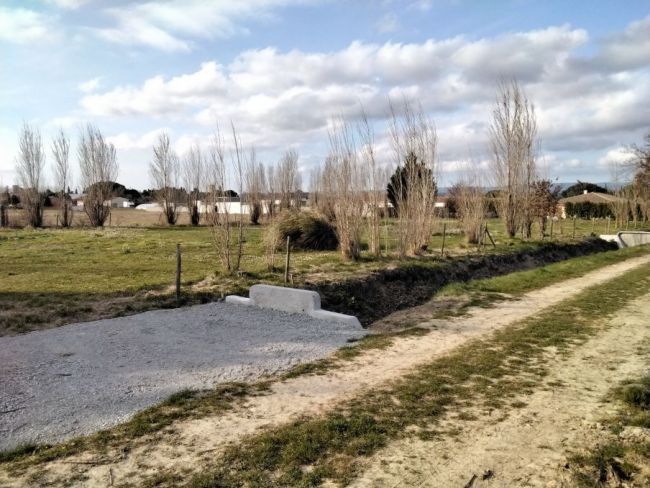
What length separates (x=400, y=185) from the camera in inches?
555

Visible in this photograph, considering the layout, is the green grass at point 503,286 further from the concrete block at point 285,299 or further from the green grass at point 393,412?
the green grass at point 393,412

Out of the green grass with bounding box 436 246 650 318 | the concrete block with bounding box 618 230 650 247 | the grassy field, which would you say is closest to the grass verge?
the green grass with bounding box 436 246 650 318

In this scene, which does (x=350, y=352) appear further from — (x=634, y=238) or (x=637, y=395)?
(x=634, y=238)

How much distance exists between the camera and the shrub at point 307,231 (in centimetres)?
1630

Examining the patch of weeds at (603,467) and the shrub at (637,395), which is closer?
the patch of weeds at (603,467)

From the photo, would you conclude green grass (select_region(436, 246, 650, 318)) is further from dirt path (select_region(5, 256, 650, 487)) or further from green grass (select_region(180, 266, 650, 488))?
green grass (select_region(180, 266, 650, 488))

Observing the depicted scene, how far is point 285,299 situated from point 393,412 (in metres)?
4.43

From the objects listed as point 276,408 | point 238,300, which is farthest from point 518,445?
point 238,300

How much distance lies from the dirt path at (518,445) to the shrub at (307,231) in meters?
11.6

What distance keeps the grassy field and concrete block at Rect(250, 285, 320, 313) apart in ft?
3.48

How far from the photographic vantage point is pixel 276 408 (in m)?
4.36

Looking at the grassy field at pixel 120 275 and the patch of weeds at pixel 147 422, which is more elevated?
the grassy field at pixel 120 275

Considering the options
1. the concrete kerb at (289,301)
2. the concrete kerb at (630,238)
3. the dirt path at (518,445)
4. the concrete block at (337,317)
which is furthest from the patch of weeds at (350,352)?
the concrete kerb at (630,238)

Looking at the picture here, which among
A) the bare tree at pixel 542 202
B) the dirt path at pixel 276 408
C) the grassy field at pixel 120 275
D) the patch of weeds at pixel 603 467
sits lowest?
the patch of weeds at pixel 603 467
